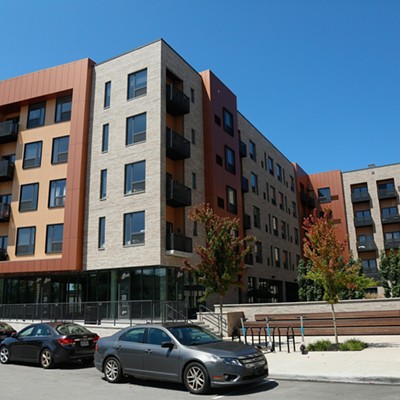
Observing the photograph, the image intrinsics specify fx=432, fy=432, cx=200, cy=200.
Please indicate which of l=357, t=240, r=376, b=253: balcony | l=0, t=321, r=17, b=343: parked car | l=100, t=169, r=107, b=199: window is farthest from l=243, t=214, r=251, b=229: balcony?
l=357, t=240, r=376, b=253: balcony

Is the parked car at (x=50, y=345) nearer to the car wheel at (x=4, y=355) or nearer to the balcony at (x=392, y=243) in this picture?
the car wheel at (x=4, y=355)

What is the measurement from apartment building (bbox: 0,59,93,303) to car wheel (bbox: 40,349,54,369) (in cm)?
1173

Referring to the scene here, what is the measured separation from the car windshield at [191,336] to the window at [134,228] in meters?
13.1

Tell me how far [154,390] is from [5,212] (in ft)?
75.2

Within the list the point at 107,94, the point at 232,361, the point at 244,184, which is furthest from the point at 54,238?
the point at 232,361

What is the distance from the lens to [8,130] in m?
30.2

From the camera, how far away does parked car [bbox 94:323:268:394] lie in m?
9.23

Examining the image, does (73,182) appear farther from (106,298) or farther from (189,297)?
(189,297)

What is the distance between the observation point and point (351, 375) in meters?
10.2

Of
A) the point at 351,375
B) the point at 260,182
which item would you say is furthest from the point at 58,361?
the point at 260,182

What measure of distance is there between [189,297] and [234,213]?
8.21 meters

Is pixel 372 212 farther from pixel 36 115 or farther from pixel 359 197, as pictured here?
pixel 36 115

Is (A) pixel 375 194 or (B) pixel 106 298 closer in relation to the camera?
(B) pixel 106 298

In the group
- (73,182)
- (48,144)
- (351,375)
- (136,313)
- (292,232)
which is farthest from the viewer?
(292,232)
